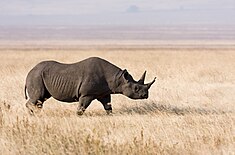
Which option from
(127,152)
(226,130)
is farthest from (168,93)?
(127,152)

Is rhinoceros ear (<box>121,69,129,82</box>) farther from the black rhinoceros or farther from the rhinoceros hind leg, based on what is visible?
the rhinoceros hind leg

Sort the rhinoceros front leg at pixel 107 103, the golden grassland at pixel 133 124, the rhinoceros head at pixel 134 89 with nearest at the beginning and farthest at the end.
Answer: the golden grassland at pixel 133 124 → the rhinoceros head at pixel 134 89 → the rhinoceros front leg at pixel 107 103

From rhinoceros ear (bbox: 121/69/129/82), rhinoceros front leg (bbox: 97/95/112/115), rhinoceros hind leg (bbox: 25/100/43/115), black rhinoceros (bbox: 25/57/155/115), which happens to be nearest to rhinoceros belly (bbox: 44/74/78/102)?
black rhinoceros (bbox: 25/57/155/115)

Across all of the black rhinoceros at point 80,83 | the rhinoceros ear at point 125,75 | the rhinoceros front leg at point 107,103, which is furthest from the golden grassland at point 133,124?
the rhinoceros ear at point 125,75

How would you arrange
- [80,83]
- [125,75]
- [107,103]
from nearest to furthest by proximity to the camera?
1. [80,83]
2. [125,75]
3. [107,103]

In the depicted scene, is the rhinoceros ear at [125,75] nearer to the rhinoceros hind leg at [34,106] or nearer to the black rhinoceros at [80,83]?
the black rhinoceros at [80,83]

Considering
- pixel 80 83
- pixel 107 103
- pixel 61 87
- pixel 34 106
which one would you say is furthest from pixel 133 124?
pixel 34 106

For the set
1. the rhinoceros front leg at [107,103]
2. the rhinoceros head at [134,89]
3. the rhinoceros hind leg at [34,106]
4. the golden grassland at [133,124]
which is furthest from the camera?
the rhinoceros front leg at [107,103]

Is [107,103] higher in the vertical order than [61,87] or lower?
lower

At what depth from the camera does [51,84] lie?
14109 millimetres

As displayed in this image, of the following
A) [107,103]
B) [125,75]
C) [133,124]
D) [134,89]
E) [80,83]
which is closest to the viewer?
[133,124]

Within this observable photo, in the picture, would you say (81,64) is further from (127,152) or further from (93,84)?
(127,152)

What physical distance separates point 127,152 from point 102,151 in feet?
1.34

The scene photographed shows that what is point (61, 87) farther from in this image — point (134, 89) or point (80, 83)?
point (134, 89)
